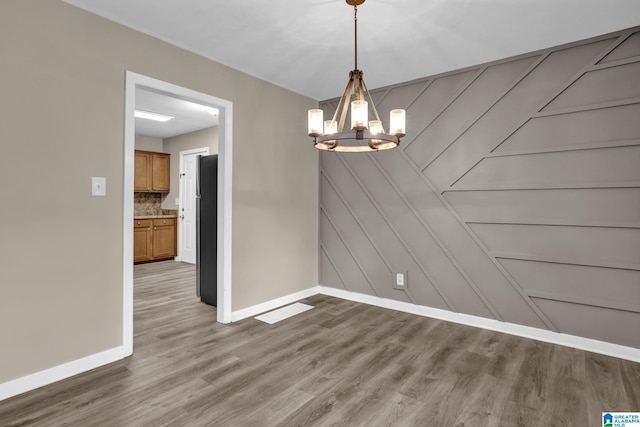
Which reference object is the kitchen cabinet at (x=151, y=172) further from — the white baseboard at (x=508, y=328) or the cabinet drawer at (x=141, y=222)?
the white baseboard at (x=508, y=328)

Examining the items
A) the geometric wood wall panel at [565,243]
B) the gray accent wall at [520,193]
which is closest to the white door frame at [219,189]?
the gray accent wall at [520,193]

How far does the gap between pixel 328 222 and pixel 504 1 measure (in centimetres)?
292

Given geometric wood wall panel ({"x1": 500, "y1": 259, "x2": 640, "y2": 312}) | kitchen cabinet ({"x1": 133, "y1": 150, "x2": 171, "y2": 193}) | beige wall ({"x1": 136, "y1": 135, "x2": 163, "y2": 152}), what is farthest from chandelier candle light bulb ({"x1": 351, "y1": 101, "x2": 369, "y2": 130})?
beige wall ({"x1": 136, "y1": 135, "x2": 163, "y2": 152})

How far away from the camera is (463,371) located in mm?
2422

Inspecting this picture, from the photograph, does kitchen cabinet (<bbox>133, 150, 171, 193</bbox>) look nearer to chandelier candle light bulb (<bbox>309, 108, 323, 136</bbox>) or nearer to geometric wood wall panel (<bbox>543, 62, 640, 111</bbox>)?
chandelier candle light bulb (<bbox>309, 108, 323, 136</bbox>)

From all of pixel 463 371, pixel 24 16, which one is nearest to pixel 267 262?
pixel 463 371

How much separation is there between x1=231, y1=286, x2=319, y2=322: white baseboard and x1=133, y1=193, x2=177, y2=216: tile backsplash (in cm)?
408

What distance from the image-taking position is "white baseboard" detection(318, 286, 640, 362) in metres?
2.65

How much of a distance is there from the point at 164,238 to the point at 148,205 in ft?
3.20

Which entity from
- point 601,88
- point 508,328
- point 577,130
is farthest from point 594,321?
point 601,88

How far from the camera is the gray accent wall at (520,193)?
8.71 feet

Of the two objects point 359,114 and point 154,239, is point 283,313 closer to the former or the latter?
point 359,114

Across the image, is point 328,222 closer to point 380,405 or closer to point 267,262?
point 267,262

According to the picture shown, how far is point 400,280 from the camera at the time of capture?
→ 3789mm
